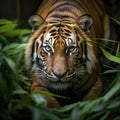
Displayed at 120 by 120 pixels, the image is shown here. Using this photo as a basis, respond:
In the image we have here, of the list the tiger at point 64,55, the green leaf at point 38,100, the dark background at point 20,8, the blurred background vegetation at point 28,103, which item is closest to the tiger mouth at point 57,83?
the tiger at point 64,55

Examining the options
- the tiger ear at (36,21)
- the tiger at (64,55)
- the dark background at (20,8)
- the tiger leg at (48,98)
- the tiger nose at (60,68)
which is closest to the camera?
the tiger nose at (60,68)

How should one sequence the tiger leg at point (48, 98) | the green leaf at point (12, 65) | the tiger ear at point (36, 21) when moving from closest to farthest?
the green leaf at point (12, 65) < the tiger leg at point (48, 98) < the tiger ear at point (36, 21)

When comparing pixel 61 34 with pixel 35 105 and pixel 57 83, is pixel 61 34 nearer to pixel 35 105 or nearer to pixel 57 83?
pixel 57 83

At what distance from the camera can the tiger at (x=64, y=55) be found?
3.33 meters

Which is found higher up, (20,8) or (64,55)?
(20,8)

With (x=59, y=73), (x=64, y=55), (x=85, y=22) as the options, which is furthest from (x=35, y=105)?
(x=85, y=22)

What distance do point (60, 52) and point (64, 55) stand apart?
0.04 meters

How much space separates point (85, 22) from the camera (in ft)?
11.7

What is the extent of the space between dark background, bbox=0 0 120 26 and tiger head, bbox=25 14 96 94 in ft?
5.37

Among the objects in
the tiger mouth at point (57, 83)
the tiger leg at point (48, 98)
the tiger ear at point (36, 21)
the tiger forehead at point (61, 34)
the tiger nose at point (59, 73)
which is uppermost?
the tiger ear at point (36, 21)

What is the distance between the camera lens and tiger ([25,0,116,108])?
333cm

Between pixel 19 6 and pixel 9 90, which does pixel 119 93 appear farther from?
pixel 19 6

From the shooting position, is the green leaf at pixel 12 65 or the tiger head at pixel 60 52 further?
the tiger head at pixel 60 52

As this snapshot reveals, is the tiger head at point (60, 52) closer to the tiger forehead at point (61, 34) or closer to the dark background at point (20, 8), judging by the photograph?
the tiger forehead at point (61, 34)
